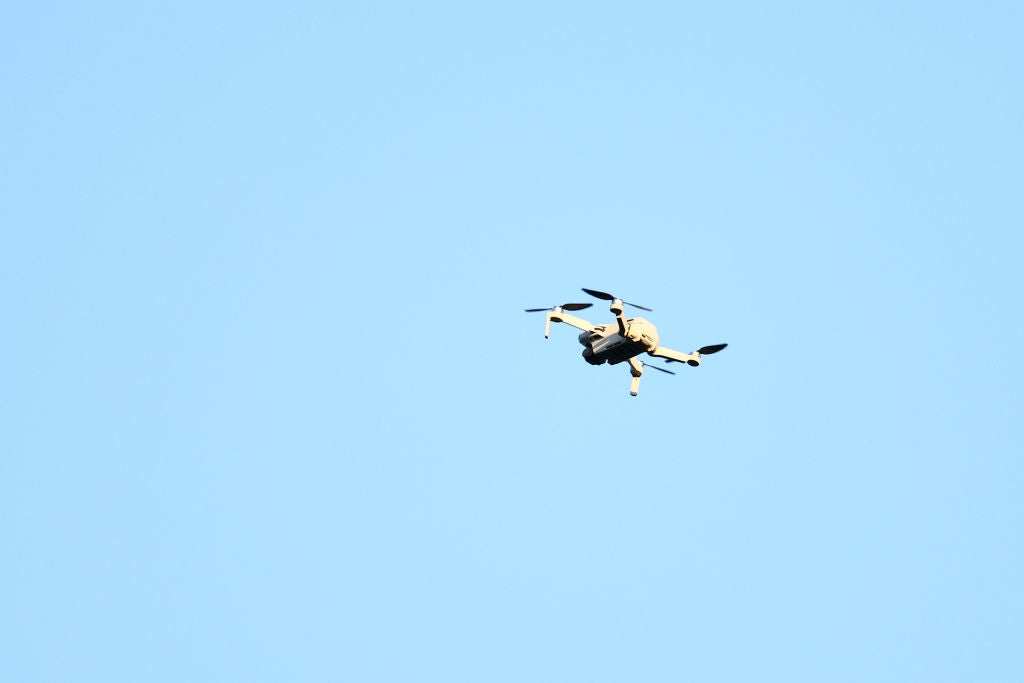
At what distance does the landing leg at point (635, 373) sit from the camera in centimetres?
10950

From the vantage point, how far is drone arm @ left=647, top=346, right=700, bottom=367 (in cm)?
10712

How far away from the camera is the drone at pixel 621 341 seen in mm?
104931

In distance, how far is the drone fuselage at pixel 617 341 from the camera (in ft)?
345

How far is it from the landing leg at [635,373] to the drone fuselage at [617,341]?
1.13 m

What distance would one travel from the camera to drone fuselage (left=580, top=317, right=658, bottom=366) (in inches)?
4139

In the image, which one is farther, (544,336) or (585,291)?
(544,336)

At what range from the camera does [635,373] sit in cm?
10994

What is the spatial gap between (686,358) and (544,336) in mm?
8284

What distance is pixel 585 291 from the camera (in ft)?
335

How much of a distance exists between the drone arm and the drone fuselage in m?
0.85

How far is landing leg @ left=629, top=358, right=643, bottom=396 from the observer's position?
10950 centimetres

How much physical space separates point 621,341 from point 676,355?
166 inches

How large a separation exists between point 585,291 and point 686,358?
959cm

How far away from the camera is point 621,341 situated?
10575 cm
